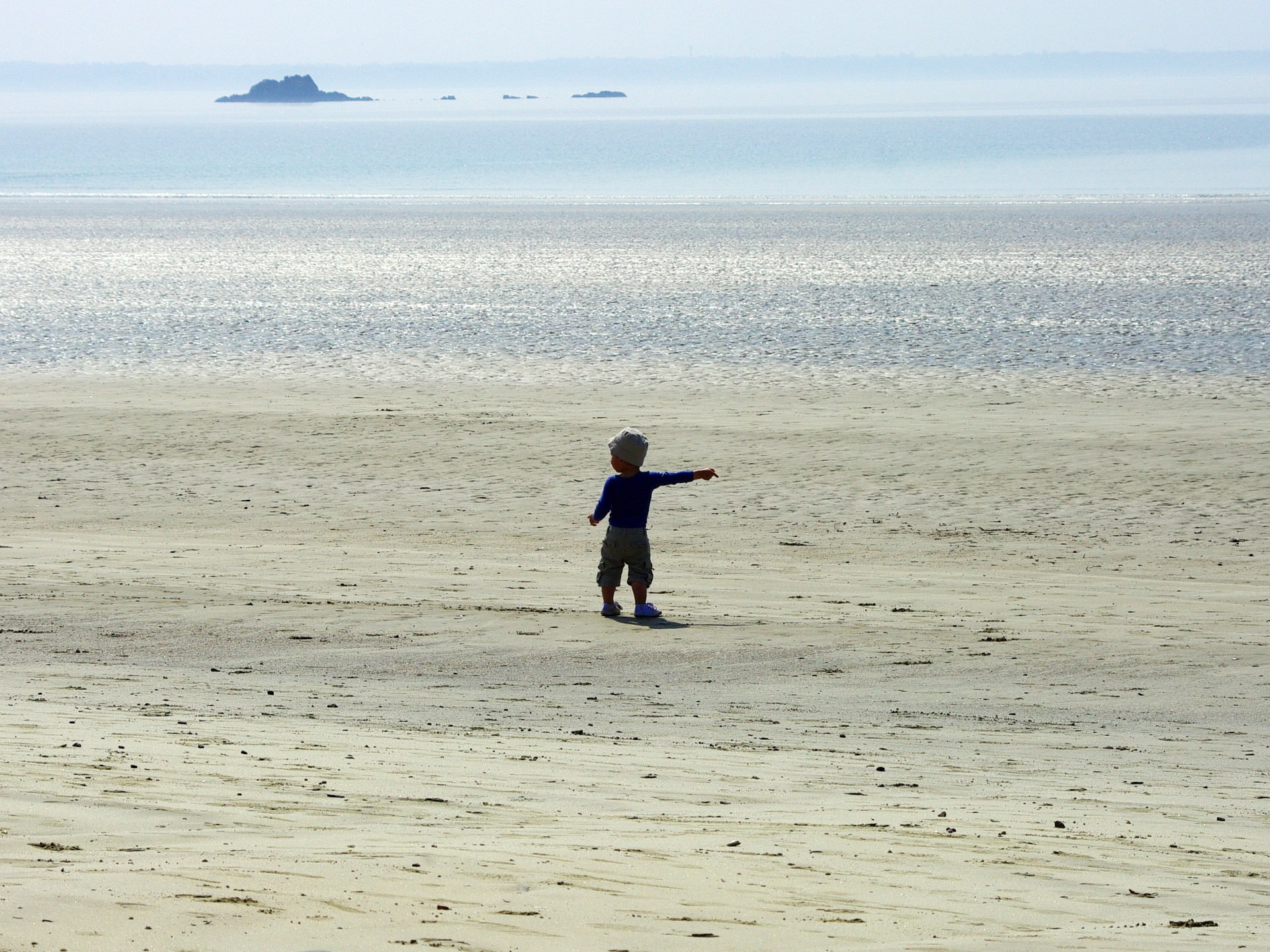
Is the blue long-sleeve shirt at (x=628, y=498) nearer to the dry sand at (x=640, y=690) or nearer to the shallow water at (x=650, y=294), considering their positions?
the dry sand at (x=640, y=690)

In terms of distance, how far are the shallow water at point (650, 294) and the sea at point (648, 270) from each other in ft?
0.42

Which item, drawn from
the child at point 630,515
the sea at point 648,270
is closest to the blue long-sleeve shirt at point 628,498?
the child at point 630,515

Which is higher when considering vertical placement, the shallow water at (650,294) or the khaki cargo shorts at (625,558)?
the shallow water at (650,294)

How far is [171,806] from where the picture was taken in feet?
17.6

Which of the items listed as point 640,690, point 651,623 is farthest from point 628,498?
point 640,690

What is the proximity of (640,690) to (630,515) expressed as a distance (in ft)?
5.54

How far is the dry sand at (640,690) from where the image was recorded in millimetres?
4574

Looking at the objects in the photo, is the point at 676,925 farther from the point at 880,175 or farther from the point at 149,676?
the point at 880,175

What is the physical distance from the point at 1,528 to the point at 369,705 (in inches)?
250

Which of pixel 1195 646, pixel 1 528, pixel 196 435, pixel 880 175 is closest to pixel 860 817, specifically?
pixel 1195 646

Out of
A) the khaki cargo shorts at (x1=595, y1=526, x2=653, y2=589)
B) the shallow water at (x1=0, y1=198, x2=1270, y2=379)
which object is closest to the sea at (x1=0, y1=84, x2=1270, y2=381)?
the shallow water at (x1=0, y1=198, x2=1270, y2=379)

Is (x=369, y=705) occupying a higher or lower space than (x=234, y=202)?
lower

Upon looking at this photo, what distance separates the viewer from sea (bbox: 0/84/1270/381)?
78.7 ft

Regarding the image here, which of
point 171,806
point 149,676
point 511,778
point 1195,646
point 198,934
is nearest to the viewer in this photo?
point 198,934
